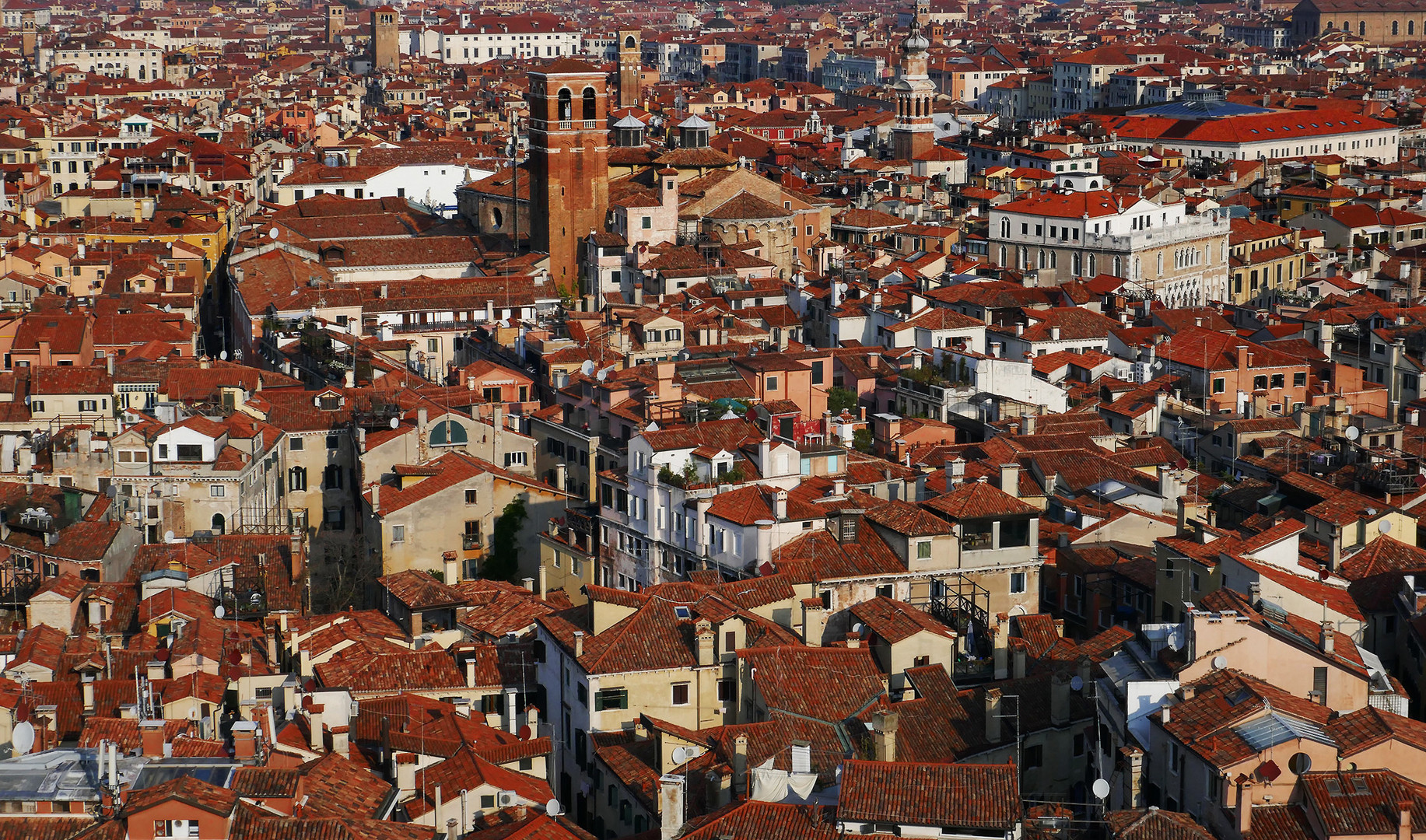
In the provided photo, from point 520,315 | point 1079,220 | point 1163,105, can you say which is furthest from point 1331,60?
point 520,315

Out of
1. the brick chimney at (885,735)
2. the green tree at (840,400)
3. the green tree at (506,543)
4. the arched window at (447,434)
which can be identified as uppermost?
the arched window at (447,434)

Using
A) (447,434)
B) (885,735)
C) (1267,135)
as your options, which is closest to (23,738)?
(885,735)

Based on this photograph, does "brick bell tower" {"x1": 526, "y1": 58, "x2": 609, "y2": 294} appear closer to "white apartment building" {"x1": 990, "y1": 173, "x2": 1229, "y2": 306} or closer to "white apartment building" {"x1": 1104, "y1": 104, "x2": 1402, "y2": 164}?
"white apartment building" {"x1": 990, "y1": 173, "x2": 1229, "y2": 306}

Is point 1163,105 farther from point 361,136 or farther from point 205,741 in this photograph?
point 205,741

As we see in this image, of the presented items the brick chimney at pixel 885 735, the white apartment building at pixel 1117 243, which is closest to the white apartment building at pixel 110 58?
the white apartment building at pixel 1117 243

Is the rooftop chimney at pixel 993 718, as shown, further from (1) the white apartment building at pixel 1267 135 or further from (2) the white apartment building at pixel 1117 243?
(1) the white apartment building at pixel 1267 135

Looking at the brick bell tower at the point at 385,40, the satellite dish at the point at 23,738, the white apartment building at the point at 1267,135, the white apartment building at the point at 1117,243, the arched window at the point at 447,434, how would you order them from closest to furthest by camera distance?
the satellite dish at the point at 23,738 < the arched window at the point at 447,434 < the white apartment building at the point at 1117,243 < the white apartment building at the point at 1267,135 < the brick bell tower at the point at 385,40

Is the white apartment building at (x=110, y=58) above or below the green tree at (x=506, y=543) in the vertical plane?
above
